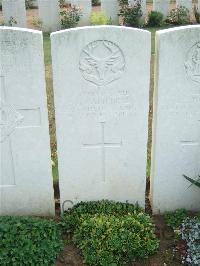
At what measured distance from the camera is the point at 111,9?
42.1 feet

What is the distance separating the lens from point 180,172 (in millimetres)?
4812

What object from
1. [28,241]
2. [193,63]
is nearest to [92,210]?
[28,241]

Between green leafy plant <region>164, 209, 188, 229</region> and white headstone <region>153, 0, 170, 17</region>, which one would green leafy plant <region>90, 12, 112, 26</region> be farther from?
green leafy plant <region>164, 209, 188, 229</region>

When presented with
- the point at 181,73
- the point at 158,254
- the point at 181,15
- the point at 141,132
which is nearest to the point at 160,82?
the point at 181,73

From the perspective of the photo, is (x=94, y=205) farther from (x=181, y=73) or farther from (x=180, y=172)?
(x=181, y=73)

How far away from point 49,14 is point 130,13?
7.64 feet

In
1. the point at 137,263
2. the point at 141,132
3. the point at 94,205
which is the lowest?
the point at 137,263

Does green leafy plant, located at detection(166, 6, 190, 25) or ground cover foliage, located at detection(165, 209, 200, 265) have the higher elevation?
green leafy plant, located at detection(166, 6, 190, 25)

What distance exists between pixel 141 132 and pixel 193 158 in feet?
2.17

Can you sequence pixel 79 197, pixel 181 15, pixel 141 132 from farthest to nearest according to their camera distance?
pixel 181 15 → pixel 79 197 → pixel 141 132

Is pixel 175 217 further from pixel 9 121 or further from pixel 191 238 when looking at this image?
pixel 9 121

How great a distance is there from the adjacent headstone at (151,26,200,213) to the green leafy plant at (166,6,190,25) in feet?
30.3

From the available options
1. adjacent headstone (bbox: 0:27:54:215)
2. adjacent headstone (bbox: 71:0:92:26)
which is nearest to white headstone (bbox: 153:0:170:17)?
adjacent headstone (bbox: 71:0:92:26)

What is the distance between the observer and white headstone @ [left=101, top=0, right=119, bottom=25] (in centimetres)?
1275
